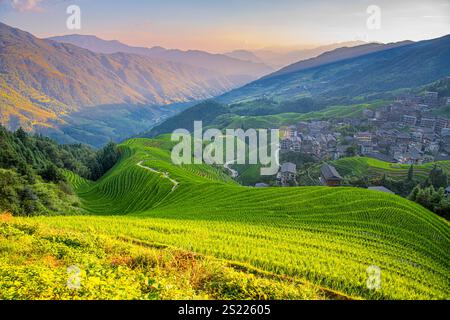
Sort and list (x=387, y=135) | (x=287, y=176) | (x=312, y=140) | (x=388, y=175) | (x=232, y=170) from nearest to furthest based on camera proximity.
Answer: (x=388, y=175) → (x=287, y=176) → (x=232, y=170) → (x=387, y=135) → (x=312, y=140)

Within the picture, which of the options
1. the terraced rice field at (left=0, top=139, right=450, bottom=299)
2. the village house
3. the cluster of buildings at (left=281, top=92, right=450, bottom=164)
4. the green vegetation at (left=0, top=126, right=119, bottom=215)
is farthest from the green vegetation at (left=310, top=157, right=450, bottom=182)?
the green vegetation at (left=0, top=126, right=119, bottom=215)

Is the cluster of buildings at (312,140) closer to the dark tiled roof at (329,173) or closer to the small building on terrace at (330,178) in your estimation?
the dark tiled roof at (329,173)

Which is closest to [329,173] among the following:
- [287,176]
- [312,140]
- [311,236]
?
[287,176]

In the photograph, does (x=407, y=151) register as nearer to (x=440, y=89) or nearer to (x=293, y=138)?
(x=293, y=138)

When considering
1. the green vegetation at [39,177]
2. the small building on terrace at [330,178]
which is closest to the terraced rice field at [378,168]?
the small building on terrace at [330,178]

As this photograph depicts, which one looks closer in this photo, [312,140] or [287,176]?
[287,176]

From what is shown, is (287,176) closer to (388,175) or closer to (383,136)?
(388,175)

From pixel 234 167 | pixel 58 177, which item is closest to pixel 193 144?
pixel 234 167

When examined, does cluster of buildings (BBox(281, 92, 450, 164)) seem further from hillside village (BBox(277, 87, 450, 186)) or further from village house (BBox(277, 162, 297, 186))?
village house (BBox(277, 162, 297, 186))
